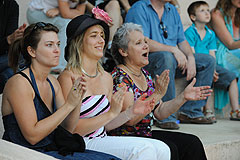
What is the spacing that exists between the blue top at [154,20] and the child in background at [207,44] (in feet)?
1.91

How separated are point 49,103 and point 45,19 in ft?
6.13

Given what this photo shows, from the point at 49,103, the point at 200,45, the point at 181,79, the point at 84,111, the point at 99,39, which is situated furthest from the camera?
the point at 200,45

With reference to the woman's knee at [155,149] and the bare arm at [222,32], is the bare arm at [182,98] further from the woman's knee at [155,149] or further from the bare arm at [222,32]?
the bare arm at [222,32]

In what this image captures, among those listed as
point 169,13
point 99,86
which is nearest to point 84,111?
point 99,86

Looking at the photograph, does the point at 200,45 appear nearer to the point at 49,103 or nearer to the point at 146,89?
the point at 146,89

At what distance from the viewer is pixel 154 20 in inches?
163

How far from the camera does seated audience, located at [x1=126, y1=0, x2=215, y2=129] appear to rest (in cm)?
391

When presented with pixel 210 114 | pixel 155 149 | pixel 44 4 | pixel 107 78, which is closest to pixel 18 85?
pixel 107 78

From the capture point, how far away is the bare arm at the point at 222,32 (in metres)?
5.15

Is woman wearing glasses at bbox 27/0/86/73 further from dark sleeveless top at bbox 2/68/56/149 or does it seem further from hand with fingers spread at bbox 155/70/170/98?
dark sleeveless top at bbox 2/68/56/149

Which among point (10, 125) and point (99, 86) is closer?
point (10, 125)

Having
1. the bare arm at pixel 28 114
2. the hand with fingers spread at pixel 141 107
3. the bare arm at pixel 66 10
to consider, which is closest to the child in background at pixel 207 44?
the bare arm at pixel 66 10

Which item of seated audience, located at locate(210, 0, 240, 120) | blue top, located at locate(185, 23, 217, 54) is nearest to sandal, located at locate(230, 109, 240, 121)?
seated audience, located at locate(210, 0, 240, 120)

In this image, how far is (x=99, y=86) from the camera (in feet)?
9.19
